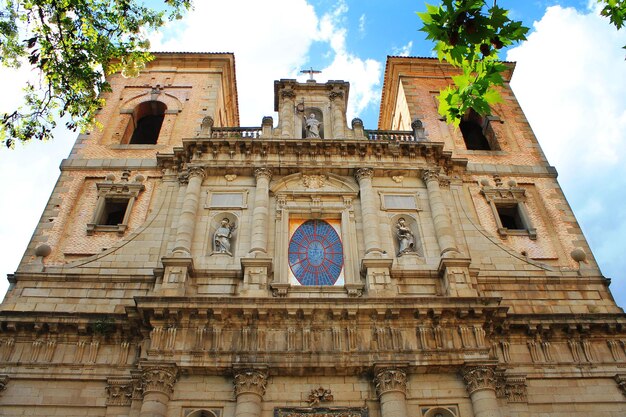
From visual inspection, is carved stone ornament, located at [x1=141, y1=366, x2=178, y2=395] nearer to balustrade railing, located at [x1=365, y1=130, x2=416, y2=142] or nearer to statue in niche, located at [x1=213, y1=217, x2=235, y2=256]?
statue in niche, located at [x1=213, y1=217, x2=235, y2=256]

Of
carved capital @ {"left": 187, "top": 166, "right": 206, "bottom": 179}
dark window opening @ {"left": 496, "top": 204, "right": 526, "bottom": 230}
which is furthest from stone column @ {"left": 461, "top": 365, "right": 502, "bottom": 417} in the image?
carved capital @ {"left": 187, "top": 166, "right": 206, "bottom": 179}

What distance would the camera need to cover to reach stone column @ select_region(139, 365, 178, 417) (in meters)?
11.4

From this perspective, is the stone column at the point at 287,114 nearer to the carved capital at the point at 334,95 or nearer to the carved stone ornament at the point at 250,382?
the carved capital at the point at 334,95

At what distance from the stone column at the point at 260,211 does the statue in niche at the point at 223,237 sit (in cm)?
70

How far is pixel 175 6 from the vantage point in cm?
1134

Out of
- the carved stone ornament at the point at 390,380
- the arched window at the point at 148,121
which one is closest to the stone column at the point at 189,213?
the arched window at the point at 148,121

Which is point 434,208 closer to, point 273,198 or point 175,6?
point 273,198

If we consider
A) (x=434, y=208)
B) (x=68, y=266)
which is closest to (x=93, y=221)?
(x=68, y=266)

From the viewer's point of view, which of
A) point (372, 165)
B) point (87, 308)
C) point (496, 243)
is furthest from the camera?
point (372, 165)

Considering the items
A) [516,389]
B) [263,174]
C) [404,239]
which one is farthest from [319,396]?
[263,174]

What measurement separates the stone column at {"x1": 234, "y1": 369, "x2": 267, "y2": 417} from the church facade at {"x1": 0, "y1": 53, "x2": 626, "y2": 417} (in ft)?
0.15

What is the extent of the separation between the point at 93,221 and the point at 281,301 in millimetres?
6820

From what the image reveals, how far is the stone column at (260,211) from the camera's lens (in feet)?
48.5

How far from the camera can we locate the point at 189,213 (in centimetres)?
1562
